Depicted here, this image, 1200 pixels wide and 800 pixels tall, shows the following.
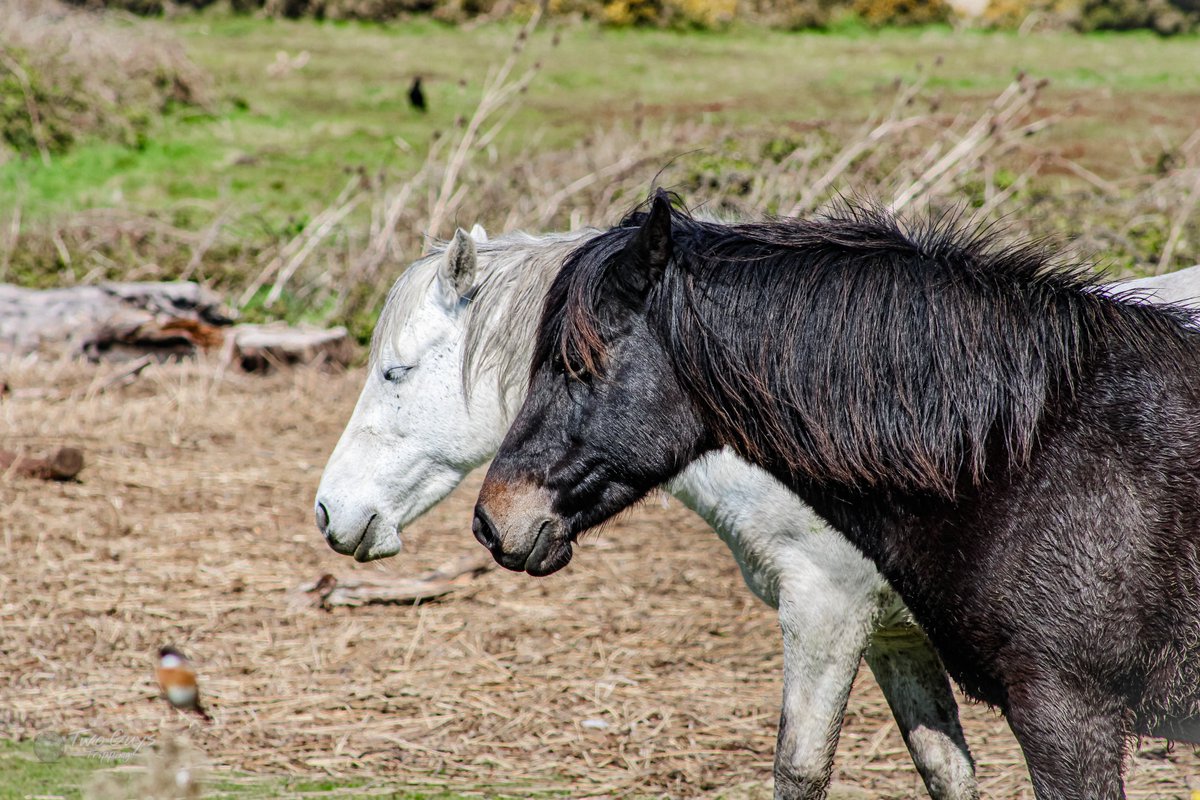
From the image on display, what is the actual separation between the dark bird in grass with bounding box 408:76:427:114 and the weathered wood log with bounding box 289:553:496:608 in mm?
13438

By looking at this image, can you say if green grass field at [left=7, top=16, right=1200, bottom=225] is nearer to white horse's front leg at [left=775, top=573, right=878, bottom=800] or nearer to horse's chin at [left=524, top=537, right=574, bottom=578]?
white horse's front leg at [left=775, top=573, right=878, bottom=800]

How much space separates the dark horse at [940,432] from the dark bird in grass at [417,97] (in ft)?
52.3

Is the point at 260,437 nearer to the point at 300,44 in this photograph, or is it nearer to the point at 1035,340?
the point at 1035,340

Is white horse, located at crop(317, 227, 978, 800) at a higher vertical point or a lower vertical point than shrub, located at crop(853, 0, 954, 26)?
higher

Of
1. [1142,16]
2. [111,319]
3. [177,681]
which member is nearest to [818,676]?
[177,681]

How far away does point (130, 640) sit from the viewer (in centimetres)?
485

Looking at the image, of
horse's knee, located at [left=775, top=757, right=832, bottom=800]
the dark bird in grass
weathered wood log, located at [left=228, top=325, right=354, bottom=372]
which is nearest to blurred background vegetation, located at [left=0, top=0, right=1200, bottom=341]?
the dark bird in grass

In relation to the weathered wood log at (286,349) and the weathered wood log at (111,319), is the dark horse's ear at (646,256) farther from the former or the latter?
the weathered wood log at (111,319)

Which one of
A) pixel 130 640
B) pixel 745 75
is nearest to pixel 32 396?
pixel 130 640

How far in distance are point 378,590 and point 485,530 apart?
9.91ft

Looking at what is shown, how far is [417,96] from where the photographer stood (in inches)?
695

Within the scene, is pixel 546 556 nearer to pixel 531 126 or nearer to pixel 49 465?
pixel 49 465

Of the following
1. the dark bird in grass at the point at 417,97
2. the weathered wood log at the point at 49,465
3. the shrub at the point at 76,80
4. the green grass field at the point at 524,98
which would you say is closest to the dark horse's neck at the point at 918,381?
the weathered wood log at the point at 49,465

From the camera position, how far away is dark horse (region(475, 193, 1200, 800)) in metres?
2.23
